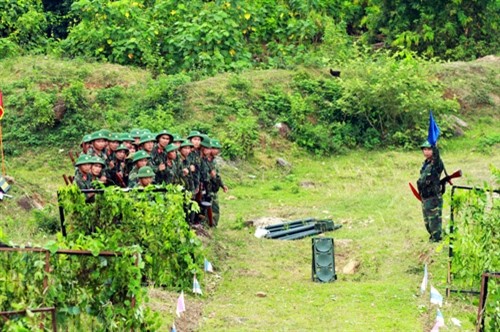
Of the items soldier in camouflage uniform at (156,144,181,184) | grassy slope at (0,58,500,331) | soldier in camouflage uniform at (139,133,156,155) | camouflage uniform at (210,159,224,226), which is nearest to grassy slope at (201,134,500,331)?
grassy slope at (0,58,500,331)

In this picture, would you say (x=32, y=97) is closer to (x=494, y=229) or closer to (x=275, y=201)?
(x=275, y=201)

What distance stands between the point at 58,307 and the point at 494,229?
5050mm

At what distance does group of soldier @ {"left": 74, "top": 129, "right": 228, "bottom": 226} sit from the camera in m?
17.1

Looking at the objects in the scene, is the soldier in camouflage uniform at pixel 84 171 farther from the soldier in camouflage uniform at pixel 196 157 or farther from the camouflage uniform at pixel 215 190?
the camouflage uniform at pixel 215 190

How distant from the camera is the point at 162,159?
1769cm

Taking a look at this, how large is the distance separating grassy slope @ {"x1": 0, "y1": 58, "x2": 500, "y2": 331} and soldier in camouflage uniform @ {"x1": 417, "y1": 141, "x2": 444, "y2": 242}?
0.37m

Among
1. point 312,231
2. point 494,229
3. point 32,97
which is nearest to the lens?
point 494,229

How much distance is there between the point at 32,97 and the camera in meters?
25.1

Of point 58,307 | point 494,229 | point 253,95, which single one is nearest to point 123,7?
point 253,95

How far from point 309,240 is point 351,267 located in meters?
2.17

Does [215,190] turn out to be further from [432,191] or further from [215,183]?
[432,191]

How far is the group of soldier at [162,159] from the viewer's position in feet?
56.1

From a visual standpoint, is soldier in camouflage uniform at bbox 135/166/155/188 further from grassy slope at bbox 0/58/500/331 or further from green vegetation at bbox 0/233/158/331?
green vegetation at bbox 0/233/158/331

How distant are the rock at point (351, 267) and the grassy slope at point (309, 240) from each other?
0.27 ft
